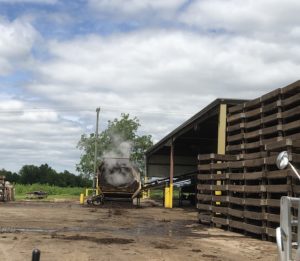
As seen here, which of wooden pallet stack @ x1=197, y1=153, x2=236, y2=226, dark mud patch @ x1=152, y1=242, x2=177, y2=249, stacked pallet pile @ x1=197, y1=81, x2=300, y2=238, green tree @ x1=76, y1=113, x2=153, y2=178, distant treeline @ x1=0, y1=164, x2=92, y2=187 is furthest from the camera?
distant treeline @ x1=0, y1=164, x2=92, y2=187

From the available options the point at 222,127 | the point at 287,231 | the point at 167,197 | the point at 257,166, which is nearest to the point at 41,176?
the point at 167,197

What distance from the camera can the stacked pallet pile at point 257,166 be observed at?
531 inches

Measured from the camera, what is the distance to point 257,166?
48.5 feet

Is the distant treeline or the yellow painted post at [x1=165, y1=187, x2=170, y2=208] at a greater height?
the distant treeline

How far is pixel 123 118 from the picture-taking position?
7169cm

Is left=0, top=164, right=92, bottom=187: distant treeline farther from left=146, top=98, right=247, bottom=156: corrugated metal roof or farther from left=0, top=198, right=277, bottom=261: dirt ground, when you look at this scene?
left=0, top=198, right=277, bottom=261: dirt ground

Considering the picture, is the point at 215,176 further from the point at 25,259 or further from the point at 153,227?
the point at 25,259

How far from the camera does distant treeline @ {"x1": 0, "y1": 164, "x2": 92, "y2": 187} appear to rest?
11231cm

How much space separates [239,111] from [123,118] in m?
54.5

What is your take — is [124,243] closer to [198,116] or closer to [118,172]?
[198,116]

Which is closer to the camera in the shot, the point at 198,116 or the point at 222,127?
the point at 222,127

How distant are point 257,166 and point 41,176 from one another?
107224mm

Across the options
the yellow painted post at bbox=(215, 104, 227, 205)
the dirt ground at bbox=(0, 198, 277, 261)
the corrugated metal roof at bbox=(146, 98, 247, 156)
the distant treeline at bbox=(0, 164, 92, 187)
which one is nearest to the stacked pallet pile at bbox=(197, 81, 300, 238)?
the dirt ground at bbox=(0, 198, 277, 261)

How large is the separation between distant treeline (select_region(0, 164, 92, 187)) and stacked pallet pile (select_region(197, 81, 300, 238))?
9474 cm
